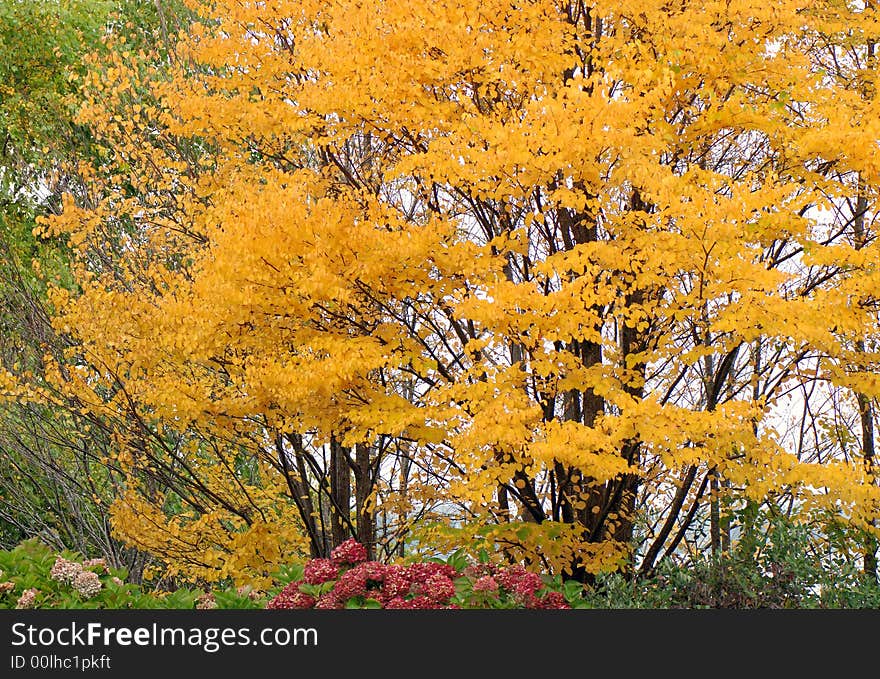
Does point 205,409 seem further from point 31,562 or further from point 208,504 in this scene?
point 208,504

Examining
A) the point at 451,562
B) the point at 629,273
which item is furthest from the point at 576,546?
the point at 629,273

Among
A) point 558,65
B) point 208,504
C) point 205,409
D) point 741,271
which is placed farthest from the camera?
point 208,504

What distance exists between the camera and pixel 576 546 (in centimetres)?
790

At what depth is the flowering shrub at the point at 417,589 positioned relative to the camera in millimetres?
6840

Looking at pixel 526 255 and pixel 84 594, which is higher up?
pixel 526 255

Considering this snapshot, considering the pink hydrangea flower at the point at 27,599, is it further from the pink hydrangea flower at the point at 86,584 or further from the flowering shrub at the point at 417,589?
the flowering shrub at the point at 417,589

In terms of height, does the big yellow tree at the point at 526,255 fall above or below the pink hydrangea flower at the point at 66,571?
above

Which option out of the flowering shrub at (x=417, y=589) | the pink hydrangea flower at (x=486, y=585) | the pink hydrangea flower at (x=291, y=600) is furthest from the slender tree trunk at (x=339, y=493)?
the pink hydrangea flower at (x=486, y=585)

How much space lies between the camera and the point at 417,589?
693 centimetres

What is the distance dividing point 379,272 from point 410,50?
1.78m

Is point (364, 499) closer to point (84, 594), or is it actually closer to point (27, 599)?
point (84, 594)

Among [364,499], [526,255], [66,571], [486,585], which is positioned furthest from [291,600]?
[364,499]

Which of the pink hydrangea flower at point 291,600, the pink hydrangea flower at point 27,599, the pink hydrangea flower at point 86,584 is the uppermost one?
the pink hydrangea flower at point 86,584

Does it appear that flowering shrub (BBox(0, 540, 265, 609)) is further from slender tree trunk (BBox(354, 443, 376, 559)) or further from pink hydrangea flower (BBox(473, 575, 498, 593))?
slender tree trunk (BBox(354, 443, 376, 559))
